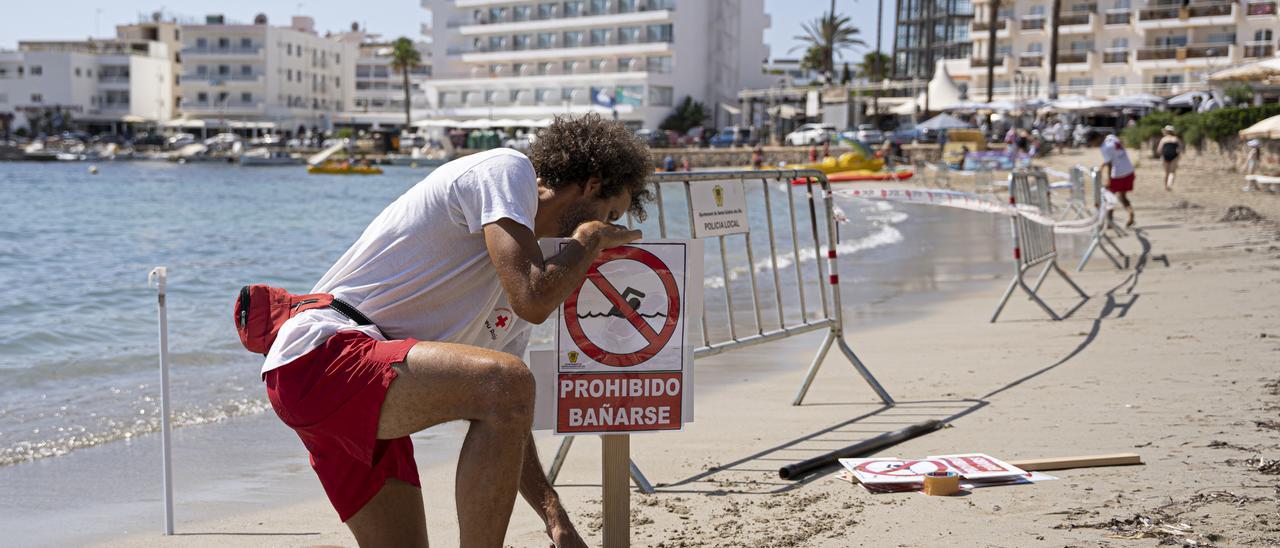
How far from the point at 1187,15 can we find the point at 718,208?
248 ft

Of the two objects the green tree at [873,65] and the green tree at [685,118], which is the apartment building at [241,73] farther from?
the green tree at [873,65]

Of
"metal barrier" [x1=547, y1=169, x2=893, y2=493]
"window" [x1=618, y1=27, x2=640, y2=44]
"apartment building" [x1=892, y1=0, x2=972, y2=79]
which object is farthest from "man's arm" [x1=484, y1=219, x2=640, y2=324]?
"apartment building" [x1=892, y1=0, x2=972, y2=79]

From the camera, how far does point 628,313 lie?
3.48 meters

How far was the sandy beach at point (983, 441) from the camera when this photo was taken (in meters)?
3.97

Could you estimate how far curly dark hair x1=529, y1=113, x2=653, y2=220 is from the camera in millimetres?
3051

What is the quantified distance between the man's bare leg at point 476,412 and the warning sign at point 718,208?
8.28 feet

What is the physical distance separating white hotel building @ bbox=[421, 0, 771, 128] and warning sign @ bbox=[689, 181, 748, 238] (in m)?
78.8

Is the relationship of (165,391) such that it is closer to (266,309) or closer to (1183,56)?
(266,309)

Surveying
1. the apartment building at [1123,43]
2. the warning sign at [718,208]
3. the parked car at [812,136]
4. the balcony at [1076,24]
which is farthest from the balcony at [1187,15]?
the warning sign at [718,208]

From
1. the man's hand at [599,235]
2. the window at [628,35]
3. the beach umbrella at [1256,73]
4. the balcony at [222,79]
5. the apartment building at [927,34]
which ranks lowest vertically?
the man's hand at [599,235]

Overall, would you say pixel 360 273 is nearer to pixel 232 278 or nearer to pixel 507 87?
pixel 232 278

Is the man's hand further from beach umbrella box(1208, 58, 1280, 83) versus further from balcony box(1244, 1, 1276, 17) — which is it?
balcony box(1244, 1, 1276, 17)

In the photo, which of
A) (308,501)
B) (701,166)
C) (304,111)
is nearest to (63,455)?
(308,501)

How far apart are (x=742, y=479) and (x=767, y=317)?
6.32 meters
